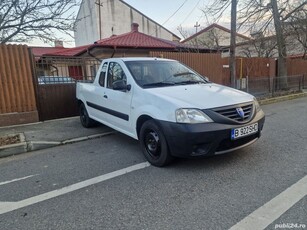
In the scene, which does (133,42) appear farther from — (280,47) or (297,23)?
(297,23)

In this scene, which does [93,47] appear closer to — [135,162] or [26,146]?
[26,146]

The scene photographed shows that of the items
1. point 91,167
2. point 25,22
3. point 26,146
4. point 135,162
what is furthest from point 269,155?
point 25,22

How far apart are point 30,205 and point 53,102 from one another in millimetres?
5117

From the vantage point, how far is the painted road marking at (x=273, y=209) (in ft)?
8.13

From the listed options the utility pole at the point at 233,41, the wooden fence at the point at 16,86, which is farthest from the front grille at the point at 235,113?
the utility pole at the point at 233,41

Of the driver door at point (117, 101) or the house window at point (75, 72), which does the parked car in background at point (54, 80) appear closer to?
the house window at point (75, 72)

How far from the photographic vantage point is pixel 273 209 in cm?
271

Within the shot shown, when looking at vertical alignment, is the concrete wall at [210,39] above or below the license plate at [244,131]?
above

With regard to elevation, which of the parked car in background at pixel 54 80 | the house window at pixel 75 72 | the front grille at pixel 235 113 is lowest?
the front grille at pixel 235 113

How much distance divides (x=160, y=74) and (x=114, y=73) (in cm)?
99

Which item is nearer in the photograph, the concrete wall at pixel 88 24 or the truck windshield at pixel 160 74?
Answer: the truck windshield at pixel 160 74

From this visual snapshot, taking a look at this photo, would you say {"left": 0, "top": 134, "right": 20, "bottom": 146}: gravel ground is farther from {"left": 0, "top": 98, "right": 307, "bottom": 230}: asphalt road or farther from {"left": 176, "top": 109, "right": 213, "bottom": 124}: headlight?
{"left": 176, "top": 109, "right": 213, "bottom": 124}: headlight

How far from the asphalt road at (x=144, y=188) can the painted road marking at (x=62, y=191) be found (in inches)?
0.5

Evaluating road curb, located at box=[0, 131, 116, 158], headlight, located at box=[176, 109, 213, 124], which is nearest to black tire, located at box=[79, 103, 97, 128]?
road curb, located at box=[0, 131, 116, 158]
